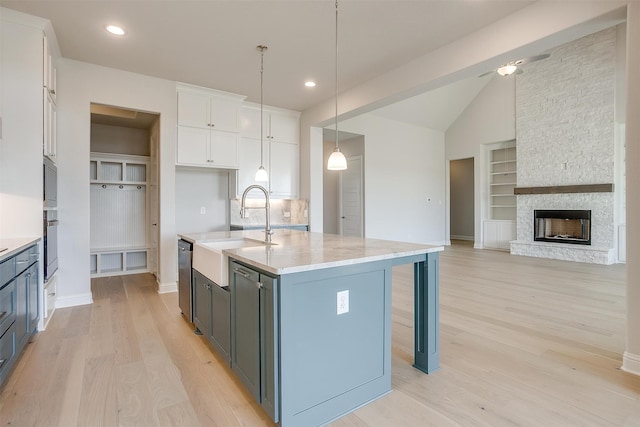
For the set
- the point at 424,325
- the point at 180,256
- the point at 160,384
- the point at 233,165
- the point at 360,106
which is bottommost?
the point at 160,384

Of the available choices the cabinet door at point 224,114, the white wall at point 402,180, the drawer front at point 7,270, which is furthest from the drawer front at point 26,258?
the white wall at point 402,180

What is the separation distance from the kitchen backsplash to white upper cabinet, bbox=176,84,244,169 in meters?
0.85

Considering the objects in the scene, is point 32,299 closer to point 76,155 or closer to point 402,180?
point 76,155

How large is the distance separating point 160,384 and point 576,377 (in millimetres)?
2759

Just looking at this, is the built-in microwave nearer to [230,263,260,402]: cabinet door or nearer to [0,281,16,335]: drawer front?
[0,281,16,335]: drawer front

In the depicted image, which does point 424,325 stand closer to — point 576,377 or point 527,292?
point 576,377

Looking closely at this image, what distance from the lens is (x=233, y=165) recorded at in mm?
5082

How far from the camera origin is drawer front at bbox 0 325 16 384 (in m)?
1.99

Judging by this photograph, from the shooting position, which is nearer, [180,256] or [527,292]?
[180,256]

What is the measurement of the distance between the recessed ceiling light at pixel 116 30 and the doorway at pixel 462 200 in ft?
30.8

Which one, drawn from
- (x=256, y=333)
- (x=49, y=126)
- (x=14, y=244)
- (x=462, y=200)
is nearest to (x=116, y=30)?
(x=49, y=126)

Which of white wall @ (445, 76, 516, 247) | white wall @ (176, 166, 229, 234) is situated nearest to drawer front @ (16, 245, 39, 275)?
white wall @ (176, 166, 229, 234)

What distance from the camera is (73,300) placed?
380 centimetres

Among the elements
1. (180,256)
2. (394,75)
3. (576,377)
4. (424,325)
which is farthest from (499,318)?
(180,256)
